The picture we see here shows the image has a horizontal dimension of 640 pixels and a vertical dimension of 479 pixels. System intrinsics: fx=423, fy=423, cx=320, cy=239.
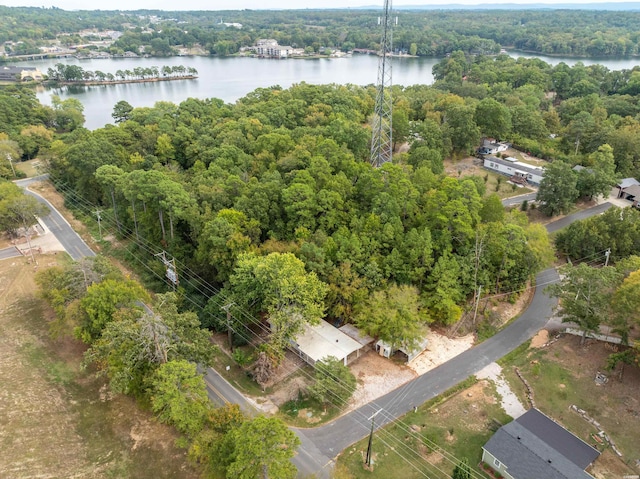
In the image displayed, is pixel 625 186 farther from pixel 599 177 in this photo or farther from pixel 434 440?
pixel 434 440

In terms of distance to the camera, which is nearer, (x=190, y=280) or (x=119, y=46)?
(x=190, y=280)

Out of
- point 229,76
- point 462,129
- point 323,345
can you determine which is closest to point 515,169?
point 462,129

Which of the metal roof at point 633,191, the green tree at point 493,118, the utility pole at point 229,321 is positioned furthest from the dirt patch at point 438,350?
the green tree at point 493,118

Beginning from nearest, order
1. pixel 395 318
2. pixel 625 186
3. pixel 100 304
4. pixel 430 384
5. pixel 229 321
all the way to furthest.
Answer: pixel 430 384 → pixel 395 318 → pixel 100 304 → pixel 229 321 → pixel 625 186

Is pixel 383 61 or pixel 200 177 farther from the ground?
pixel 383 61

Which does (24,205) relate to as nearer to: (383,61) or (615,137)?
(383,61)

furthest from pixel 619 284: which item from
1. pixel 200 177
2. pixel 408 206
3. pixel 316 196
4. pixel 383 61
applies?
pixel 200 177

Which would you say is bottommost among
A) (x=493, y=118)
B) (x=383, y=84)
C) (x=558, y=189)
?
(x=558, y=189)
